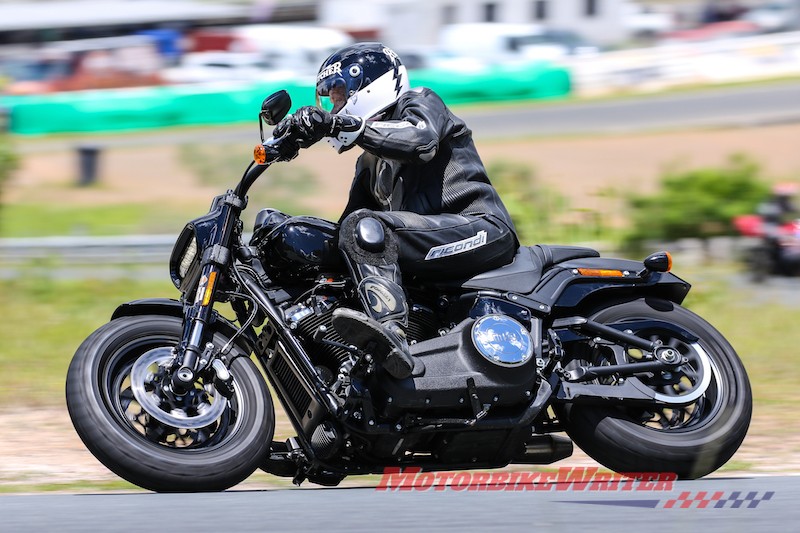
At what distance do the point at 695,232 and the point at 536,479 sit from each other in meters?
6.73

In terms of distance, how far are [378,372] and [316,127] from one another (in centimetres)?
93

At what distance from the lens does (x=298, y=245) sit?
4.54 meters

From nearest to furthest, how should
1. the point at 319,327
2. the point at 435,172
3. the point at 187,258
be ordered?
the point at 319,327, the point at 187,258, the point at 435,172

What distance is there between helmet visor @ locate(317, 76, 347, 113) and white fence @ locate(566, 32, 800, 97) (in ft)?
78.9

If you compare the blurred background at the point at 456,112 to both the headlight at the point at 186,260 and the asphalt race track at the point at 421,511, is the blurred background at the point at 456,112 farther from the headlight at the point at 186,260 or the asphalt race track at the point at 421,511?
the asphalt race track at the point at 421,511

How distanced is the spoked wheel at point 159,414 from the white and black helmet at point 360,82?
3.50ft

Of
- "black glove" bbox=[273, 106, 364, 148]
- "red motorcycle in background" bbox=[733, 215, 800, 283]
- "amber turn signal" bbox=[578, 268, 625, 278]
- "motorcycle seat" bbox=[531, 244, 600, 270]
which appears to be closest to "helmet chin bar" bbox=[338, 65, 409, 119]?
"black glove" bbox=[273, 106, 364, 148]

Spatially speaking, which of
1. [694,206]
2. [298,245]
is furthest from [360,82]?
[694,206]

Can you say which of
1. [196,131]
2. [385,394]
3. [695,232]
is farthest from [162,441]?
[196,131]

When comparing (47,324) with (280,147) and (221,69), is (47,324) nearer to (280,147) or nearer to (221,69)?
(280,147)

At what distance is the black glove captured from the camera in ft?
14.1

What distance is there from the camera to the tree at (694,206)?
11.1 m

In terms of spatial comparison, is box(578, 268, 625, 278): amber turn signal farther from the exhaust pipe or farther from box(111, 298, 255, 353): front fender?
box(111, 298, 255, 353): front fender

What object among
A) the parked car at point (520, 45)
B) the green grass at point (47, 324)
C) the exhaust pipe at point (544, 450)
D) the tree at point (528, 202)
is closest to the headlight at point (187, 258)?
the exhaust pipe at point (544, 450)
